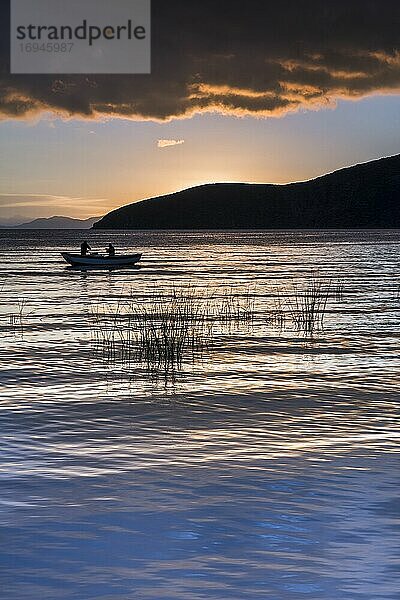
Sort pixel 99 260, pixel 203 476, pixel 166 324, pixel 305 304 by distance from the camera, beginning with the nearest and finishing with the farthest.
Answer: pixel 203 476, pixel 166 324, pixel 305 304, pixel 99 260

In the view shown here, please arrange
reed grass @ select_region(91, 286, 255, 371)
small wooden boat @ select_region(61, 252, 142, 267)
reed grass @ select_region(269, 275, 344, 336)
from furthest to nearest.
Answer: small wooden boat @ select_region(61, 252, 142, 267), reed grass @ select_region(269, 275, 344, 336), reed grass @ select_region(91, 286, 255, 371)

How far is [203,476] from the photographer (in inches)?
468

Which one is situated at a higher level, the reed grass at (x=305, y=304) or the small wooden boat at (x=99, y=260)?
the small wooden boat at (x=99, y=260)

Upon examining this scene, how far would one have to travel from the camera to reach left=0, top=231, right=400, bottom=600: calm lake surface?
8.52 metres

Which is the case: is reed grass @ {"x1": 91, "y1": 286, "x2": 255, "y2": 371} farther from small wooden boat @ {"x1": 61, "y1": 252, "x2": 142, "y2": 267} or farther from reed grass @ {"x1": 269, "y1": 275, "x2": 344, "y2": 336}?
small wooden boat @ {"x1": 61, "y1": 252, "x2": 142, "y2": 267}

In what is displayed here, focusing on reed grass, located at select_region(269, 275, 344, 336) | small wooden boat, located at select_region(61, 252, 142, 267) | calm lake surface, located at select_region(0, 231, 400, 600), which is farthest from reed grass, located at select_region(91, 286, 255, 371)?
small wooden boat, located at select_region(61, 252, 142, 267)

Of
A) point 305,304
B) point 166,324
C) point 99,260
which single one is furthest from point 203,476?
point 99,260

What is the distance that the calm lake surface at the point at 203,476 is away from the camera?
852 cm

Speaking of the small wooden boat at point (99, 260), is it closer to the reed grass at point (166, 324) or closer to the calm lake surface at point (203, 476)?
the reed grass at point (166, 324)

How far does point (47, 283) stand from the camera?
198 ft

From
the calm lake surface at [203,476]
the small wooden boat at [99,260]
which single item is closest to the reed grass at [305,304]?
the calm lake surface at [203,476]

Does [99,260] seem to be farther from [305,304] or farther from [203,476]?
[203,476]

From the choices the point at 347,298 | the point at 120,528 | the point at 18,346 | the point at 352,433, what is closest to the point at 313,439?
the point at 352,433

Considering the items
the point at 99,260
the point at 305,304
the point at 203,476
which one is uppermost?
the point at 99,260
